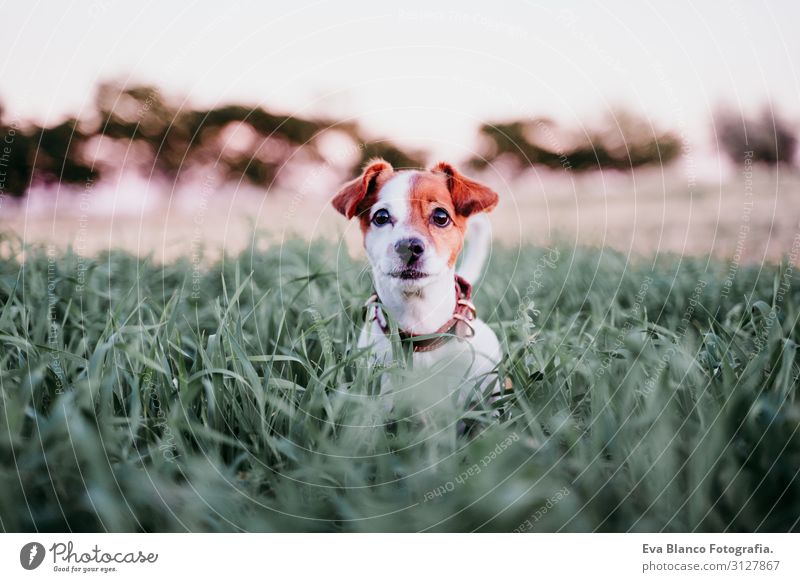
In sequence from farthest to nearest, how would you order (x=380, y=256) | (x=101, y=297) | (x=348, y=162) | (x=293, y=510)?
(x=101, y=297) < (x=348, y=162) < (x=380, y=256) < (x=293, y=510)

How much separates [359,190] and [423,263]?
0.44ft

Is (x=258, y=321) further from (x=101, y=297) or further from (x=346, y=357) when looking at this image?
(x=101, y=297)

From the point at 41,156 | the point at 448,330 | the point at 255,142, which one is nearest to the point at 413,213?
the point at 448,330

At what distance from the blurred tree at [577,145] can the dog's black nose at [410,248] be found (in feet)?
0.78

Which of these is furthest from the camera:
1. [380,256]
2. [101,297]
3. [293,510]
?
[101,297]

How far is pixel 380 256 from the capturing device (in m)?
0.85

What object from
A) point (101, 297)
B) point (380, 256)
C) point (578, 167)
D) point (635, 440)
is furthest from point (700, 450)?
point (101, 297)

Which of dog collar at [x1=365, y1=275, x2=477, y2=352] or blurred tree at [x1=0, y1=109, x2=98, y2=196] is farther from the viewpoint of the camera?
blurred tree at [x1=0, y1=109, x2=98, y2=196]

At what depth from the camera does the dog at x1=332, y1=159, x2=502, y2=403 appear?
838 mm

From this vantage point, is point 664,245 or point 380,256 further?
point 664,245
